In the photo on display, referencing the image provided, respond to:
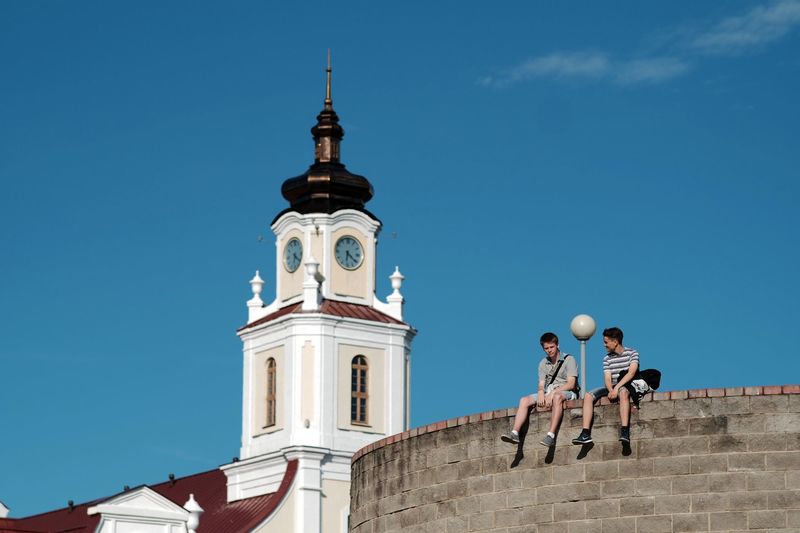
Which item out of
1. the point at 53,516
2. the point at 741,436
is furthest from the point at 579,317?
the point at 53,516

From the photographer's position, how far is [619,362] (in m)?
19.8

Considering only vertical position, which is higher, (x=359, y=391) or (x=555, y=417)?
(x=359, y=391)

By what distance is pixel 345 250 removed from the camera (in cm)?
7650

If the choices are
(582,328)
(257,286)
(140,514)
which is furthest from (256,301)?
(582,328)

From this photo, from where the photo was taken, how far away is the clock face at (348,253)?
250 ft

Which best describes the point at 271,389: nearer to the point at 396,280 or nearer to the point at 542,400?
the point at 396,280

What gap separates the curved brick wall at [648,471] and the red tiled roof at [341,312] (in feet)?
175

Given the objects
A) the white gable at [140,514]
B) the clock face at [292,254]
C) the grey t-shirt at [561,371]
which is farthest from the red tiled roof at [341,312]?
the grey t-shirt at [561,371]

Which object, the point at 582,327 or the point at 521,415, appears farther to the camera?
the point at 582,327

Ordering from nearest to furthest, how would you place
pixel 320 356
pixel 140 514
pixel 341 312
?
pixel 140 514 < pixel 320 356 < pixel 341 312

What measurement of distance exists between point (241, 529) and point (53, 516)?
46.6ft

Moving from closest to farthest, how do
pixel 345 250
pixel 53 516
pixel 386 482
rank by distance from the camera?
pixel 386 482, pixel 345 250, pixel 53 516

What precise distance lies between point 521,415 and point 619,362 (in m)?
1.26

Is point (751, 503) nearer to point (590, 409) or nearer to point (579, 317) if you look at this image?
point (590, 409)
